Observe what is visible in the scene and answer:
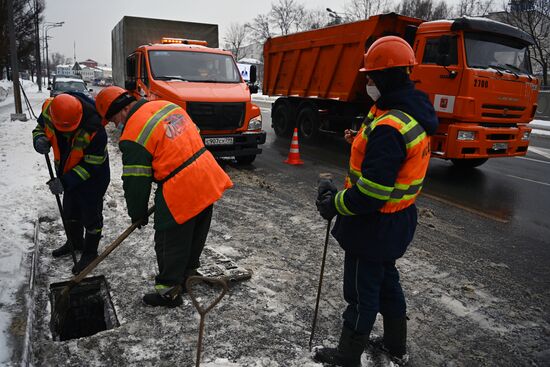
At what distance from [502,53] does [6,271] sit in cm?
840

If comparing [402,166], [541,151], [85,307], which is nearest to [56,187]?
[85,307]

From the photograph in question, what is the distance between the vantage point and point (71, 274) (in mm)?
3648

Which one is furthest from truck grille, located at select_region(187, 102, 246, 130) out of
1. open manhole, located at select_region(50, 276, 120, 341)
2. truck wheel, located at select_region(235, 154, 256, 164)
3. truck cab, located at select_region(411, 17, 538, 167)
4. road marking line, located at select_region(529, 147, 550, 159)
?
road marking line, located at select_region(529, 147, 550, 159)

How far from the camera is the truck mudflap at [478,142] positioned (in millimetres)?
7359

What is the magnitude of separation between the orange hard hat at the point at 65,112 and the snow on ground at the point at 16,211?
1213mm

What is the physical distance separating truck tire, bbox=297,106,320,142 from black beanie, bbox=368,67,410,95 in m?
9.21

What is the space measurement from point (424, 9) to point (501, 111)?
34.7 metres

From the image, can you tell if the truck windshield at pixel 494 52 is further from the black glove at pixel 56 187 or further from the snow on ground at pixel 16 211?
the snow on ground at pixel 16 211

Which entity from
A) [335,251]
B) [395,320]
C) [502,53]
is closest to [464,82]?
[502,53]

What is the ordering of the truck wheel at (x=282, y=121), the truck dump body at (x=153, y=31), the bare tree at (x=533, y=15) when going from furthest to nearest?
the bare tree at (x=533, y=15)
the truck wheel at (x=282, y=121)
the truck dump body at (x=153, y=31)

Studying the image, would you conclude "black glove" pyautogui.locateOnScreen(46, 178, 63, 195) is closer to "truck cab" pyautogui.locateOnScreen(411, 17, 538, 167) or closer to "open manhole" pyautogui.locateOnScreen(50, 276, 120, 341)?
"open manhole" pyautogui.locateOnScreen(50, 276, 120, 341)

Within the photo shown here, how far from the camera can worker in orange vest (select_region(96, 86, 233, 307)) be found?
2715mm

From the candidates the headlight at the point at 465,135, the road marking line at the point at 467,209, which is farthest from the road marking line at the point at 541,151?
the road marking line at the point at 467,209

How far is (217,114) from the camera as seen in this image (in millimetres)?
7621
